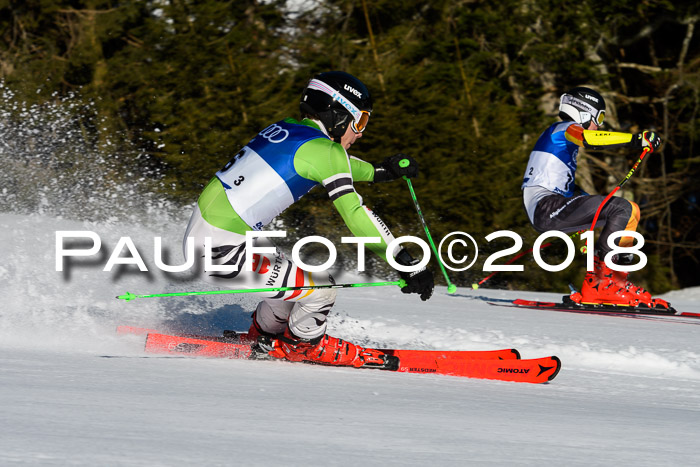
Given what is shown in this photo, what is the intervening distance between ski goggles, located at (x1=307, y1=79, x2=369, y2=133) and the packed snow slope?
119 cm

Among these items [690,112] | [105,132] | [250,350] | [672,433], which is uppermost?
[690,112]

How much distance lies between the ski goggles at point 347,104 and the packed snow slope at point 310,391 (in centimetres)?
119

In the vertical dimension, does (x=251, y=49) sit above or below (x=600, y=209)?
above

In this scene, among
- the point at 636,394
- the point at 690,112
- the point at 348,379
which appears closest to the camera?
the point at 348,379

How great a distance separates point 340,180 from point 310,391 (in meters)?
0.93

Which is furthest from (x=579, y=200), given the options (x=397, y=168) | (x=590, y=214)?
(x=397, y=168)

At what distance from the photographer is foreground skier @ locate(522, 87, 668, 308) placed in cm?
627

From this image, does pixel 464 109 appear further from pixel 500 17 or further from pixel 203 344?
pixel 203 344

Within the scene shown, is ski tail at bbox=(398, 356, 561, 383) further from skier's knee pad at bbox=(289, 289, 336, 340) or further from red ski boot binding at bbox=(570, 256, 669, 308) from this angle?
red ski boot binding at bbox=(570, 256, 669, 308)

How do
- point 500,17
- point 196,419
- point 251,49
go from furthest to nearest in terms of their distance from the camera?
point 500,17
point 251,49
point 196,419

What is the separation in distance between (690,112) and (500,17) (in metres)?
3.73

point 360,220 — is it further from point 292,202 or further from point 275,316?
point 275,316

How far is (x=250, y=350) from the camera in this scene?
13.4 feet

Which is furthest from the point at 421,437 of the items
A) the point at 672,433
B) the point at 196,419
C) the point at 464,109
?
the point at 464,109
